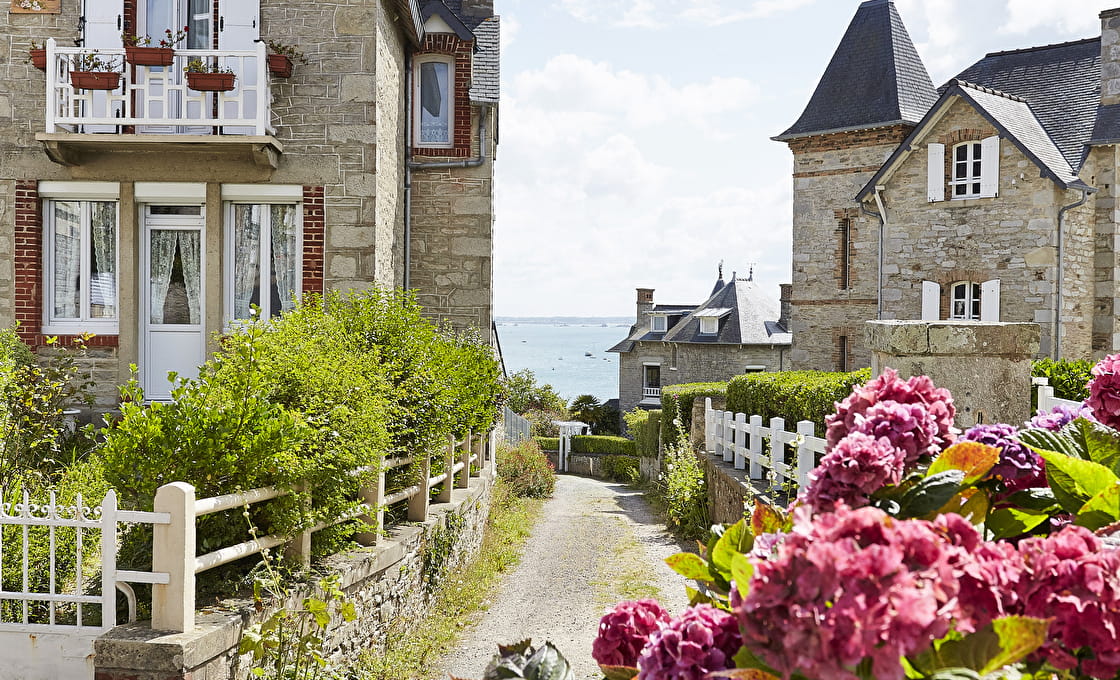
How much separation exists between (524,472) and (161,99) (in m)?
9.60

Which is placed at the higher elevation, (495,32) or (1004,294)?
(495,32)

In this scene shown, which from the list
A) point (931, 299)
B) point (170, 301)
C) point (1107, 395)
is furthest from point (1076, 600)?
point (931, 299)

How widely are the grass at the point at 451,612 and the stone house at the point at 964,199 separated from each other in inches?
453

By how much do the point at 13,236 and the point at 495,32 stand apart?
798 cm

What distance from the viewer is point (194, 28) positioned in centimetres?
1116

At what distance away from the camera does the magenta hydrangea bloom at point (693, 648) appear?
1507 millimetres

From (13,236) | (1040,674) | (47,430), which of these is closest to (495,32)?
(13,236)

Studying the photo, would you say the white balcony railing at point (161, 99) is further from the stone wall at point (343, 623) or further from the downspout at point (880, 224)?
the downspout at point (880, 224)

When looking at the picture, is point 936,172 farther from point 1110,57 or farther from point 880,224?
point 1110,57

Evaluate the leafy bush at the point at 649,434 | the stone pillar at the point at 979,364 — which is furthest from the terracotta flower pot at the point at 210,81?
the leafy bush at the point at 649,434

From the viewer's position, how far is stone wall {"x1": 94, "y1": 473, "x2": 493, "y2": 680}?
4188 millimetres

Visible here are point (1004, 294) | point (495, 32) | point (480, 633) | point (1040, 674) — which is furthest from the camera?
point (1004, 294)

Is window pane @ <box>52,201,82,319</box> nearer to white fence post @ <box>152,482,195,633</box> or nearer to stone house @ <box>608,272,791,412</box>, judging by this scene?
white fence post @ <box>152,482,195,633</box>

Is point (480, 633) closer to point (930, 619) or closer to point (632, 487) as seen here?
point (930, 619)
